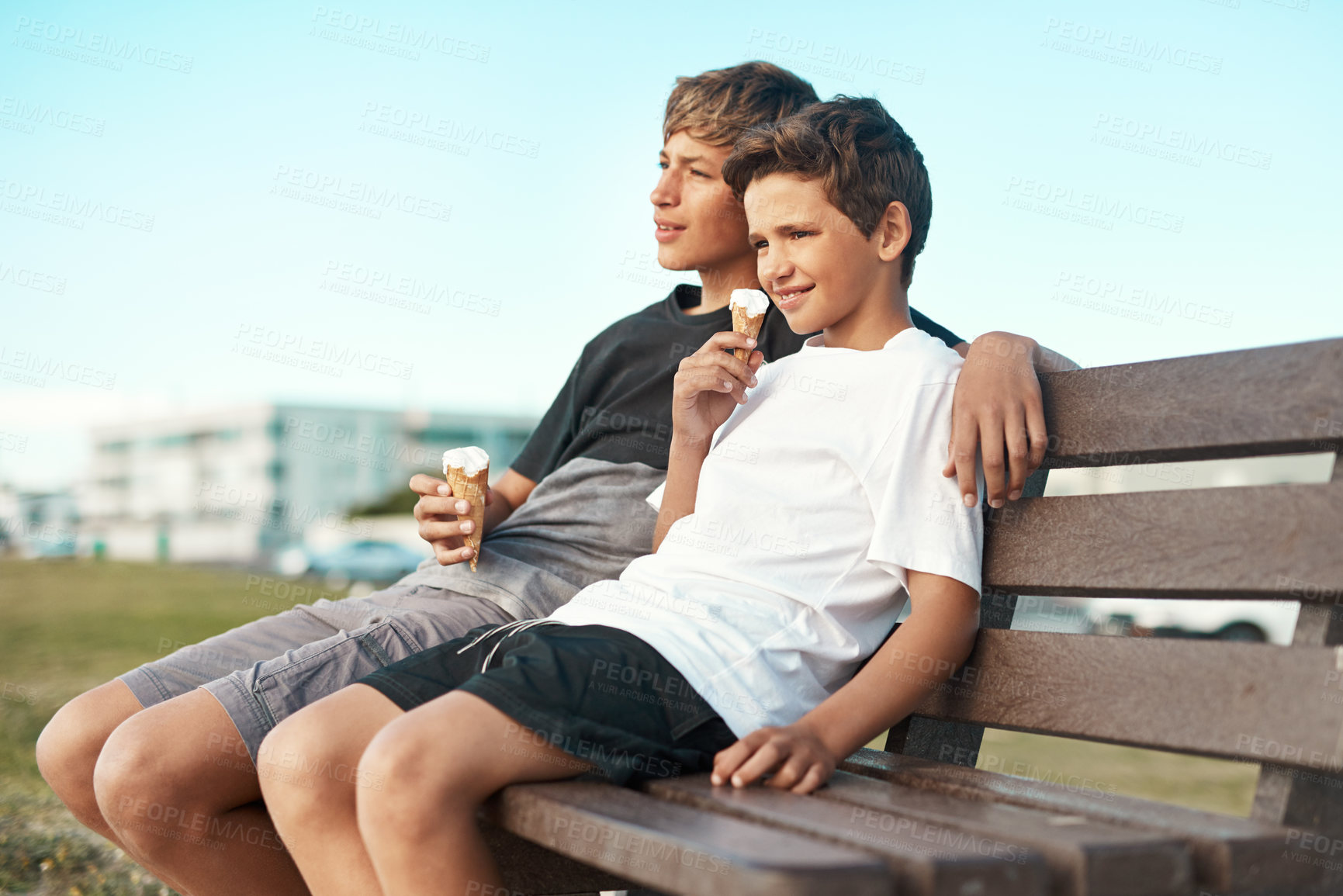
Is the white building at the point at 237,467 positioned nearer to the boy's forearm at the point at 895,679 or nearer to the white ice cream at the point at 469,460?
the white ice cream at the point at 469,460

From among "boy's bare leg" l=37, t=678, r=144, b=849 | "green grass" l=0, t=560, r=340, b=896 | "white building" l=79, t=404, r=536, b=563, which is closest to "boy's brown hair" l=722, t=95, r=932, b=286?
"boy's bare leg" l=37, t=678, r=144, b=849

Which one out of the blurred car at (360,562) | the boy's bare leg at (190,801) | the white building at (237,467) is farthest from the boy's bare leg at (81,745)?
the white building at (237,467)

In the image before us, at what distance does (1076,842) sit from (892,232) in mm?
1304

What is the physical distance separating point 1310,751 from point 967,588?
0.51 metres

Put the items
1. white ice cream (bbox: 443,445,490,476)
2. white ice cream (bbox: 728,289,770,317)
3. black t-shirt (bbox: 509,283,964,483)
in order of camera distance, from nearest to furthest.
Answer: white ice cream (bbox: 728,289,770,317)
white ice cream (bbox: 443,445,490,476)
black t-shirt (bbox: 509,283,964,483)

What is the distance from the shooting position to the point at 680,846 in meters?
1.08

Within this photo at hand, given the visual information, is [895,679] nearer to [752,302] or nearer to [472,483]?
[752,302]

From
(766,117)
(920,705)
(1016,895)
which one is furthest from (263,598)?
(1016,895)

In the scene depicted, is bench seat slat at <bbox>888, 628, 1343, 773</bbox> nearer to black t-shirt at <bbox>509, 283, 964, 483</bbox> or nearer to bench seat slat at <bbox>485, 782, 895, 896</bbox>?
bench seat slat at <bbox>485, 782, 895, 896</bbox>

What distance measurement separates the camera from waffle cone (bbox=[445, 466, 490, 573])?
2.38 m

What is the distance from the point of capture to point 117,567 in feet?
61.2

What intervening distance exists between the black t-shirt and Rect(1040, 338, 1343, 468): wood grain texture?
803 millimetres

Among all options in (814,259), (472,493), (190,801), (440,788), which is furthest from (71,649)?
(440,788)

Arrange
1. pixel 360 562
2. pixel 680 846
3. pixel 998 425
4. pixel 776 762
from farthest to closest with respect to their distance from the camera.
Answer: pixel 360 562
pixel 998 425
pixel 776 762
pixel 680 846
